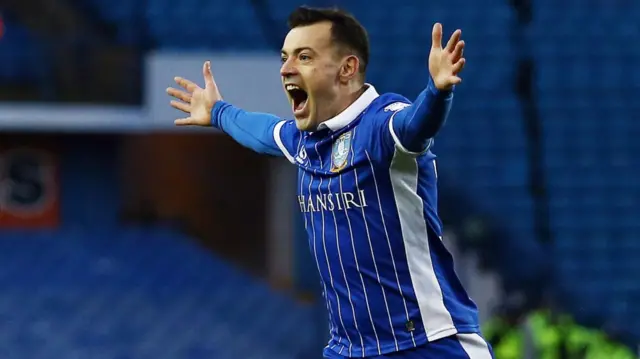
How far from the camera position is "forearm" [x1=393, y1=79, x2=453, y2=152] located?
109 inches

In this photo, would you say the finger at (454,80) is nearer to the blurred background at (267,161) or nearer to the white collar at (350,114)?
the white collar at (350,114)

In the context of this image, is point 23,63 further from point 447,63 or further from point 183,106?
point 447,63

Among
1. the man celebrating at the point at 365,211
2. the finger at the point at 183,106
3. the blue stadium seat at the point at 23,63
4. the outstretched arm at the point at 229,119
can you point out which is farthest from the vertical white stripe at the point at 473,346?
the blue stadium seat at the point at 23,63

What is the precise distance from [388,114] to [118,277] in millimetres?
6674

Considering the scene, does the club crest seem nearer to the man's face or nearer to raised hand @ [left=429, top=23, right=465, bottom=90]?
the man's face

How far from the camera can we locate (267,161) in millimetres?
11078

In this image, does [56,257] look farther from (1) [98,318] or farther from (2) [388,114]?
(2) [388,114]

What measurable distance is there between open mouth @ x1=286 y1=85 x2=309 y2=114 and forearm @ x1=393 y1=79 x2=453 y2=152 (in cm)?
38

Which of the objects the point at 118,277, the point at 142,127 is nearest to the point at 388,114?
the point at 142,127

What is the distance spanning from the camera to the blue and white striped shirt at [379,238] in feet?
9.91

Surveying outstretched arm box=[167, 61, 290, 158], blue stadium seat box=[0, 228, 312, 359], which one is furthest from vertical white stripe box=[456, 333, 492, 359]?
blue stadium seat box=[0, 228, 312, 359]

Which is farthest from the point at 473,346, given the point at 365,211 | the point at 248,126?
the point at 248,126

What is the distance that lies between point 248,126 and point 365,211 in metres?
0.78

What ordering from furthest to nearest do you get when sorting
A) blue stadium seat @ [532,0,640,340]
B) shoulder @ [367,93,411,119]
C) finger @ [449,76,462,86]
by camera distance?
blue stadium seat @ [532,0,640,340] → shoulder @ [367,93,411,119] → finger @ [449,76,462,86]
